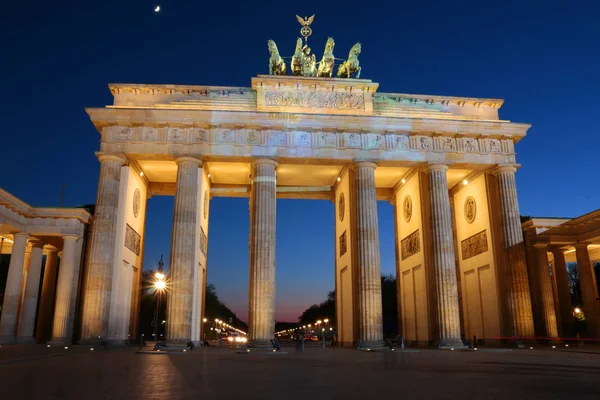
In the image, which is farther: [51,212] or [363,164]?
[363,164]

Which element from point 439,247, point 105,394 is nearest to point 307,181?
point 439,247

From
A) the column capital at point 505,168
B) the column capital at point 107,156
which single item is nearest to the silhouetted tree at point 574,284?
the column capital at point 505,168

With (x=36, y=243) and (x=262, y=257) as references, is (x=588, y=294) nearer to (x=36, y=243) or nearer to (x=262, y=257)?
(x=262, y=257)

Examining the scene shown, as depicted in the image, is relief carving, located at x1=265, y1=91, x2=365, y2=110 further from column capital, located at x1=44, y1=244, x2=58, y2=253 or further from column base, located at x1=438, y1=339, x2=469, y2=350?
column capital, located at x1=44, y1=244, x2=58, y2=253

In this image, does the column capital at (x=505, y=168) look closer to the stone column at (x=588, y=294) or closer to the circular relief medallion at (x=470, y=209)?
the circular relief medallion at (x=470, y=209)

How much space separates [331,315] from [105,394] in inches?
4041

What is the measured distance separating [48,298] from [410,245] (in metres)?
24.8

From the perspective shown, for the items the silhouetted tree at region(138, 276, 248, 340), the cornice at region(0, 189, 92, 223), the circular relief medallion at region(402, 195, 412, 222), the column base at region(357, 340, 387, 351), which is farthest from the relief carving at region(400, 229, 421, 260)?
the silhouetted tree at region(138, 276, 248, 340)

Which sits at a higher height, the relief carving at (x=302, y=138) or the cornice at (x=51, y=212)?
the relief carving at (x=302, y=138)

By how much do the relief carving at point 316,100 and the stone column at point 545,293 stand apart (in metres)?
14.0

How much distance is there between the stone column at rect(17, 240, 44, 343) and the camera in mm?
28797

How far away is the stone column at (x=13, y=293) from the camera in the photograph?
88.1ft

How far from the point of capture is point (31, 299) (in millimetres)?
29422

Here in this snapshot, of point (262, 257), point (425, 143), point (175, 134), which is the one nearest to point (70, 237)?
point (175, 134)
